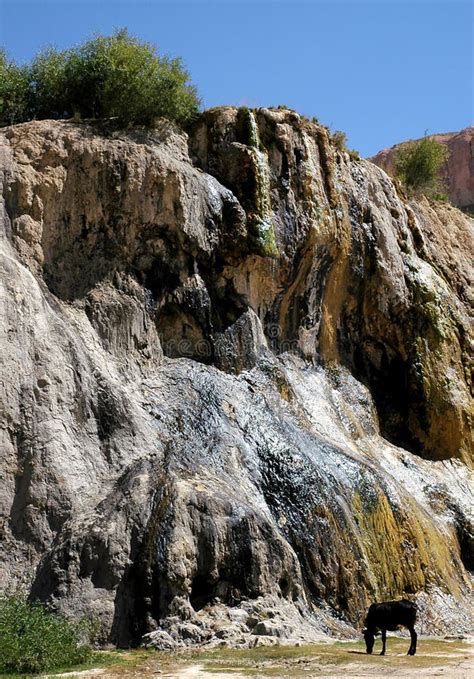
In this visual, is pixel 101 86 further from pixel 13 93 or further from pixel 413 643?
pixel 413 643

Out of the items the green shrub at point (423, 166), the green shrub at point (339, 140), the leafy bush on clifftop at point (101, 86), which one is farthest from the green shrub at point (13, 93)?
the green shrub at point (423, 166)

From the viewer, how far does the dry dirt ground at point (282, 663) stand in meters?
12.5

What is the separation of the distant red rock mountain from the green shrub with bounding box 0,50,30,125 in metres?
46.9

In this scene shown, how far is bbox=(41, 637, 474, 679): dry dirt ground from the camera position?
12508 mm

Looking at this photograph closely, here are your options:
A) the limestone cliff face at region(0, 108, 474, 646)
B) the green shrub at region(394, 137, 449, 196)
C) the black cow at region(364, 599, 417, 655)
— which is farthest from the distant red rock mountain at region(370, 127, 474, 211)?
the black cow at region(364, 599, 417, 655)

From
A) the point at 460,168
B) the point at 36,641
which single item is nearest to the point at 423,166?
the point at 36,641

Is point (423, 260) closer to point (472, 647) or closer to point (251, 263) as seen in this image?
point (251, 263)

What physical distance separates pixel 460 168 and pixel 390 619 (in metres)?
59.7

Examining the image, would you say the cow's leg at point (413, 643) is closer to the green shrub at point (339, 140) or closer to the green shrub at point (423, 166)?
the green shrub at point (339, 140)

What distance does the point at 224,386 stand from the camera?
21203 mm

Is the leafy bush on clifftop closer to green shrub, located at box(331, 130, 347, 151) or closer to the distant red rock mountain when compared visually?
green shrub, located at box(331, 130, 347, 151)

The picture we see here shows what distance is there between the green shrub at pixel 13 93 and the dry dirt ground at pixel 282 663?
46.0 ft

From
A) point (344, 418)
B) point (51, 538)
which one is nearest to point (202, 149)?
point (344, 418)

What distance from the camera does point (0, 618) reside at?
13.6 m
